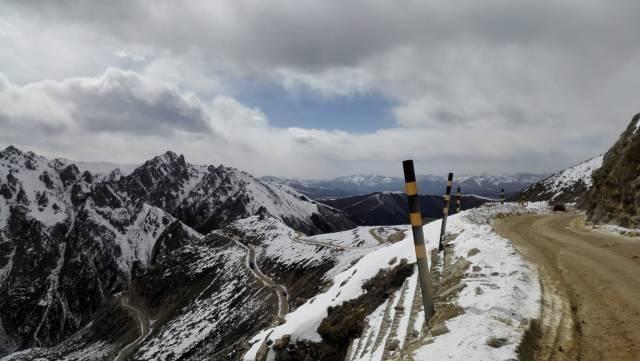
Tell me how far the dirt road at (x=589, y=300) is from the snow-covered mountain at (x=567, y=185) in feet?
489

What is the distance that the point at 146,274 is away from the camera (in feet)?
474

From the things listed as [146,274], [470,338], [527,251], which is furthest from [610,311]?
[146,274]

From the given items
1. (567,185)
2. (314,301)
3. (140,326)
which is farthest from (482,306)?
(567,185)

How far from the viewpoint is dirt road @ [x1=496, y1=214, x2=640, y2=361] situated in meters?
7.43

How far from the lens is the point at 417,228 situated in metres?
9.16

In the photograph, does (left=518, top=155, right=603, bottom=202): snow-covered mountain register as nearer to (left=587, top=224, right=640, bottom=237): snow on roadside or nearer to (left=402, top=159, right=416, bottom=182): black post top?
(left=587, top=224, right=640, bottom=237): snow on roadside

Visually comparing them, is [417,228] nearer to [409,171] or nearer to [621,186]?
[409,171]

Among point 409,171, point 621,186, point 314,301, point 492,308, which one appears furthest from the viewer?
point 621,186

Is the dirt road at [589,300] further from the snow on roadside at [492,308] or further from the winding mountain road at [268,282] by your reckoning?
the winding mountain road at [268,282]

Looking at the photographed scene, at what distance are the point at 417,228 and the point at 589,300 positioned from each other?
4685 mm

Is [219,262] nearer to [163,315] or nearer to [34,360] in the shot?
[163,315]

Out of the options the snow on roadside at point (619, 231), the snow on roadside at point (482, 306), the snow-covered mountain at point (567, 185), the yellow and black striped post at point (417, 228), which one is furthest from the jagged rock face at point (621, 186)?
the snow-covered mountain at point (567, 185)

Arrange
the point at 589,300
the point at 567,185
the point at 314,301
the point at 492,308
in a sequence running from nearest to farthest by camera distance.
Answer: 1. the point at 492,308
2. the point at 589,300
3. the point at 314,301
4. the point at 567,185

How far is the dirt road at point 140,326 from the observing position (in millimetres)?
95625
